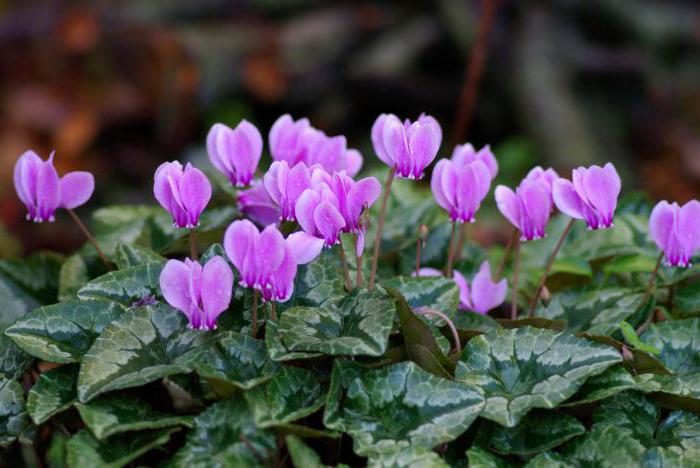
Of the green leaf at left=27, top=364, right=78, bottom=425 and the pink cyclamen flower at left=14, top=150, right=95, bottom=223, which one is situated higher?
the pink cyclamen flower at left=14, top=150, right=95, bottom=223

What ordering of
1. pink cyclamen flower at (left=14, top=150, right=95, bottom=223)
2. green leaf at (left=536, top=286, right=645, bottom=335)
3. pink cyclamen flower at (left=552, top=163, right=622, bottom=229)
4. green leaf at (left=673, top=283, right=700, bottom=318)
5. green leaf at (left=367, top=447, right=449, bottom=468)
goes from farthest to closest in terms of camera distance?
green leaf at (left=673, top=283, right=700, bottom=318)
green leaf at (left=536, top=286, right=645, bottom=335)
pink cyclamen flower at (left=14, top=150, right=95, bottom=223)
pink cyclamen flower at (left=552, top=163, right=622, bottom=229)
green leaf at (left=367, top=447, right=449, bottom=468)

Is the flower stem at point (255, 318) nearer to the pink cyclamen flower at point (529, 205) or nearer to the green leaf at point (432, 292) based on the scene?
the green leaf at point (432, 292)

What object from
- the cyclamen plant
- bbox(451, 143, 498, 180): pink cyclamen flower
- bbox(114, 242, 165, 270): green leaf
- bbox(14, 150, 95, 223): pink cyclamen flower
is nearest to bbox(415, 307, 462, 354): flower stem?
the cyclamen plant

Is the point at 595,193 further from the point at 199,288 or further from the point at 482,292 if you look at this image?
the point at 199,288

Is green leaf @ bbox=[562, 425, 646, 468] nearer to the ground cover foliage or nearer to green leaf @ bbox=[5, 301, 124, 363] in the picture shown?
the ground cover foliage

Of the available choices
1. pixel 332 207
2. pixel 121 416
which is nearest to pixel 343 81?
pixel 332 207

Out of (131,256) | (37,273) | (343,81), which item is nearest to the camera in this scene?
(131,256)

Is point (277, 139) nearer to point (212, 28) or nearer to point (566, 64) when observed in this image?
point (566, 64)
